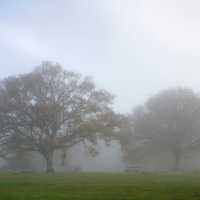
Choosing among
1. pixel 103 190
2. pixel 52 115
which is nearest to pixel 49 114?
pixel 52 115

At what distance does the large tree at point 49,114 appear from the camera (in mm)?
35750

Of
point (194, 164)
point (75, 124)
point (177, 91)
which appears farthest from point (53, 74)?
point (194, 164)

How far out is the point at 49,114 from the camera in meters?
35.6

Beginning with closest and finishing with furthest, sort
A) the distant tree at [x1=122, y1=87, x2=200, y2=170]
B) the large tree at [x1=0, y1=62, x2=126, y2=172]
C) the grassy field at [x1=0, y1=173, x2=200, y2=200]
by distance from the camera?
1. the grassy field at [x1=0, y1=173, x2=200, y2=200]
2. the large tree at [x1=0, y1=62, x2=126, y2=172]
3. the distant tree at [x1=122, y1=87, x2=200, y2=170]

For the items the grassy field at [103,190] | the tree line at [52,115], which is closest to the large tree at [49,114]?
the tree line at [52,115]

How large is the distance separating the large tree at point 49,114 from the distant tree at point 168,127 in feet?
46.0

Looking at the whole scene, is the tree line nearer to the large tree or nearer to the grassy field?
the large tree

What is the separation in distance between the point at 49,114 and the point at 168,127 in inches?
991

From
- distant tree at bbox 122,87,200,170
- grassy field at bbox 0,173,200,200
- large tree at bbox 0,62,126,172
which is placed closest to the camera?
grassy field at bbox 0,173,200,200

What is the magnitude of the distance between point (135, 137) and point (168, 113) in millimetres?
7569

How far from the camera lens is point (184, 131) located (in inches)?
1980

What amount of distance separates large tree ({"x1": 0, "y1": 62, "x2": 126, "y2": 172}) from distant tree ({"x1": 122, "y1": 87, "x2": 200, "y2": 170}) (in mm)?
14018

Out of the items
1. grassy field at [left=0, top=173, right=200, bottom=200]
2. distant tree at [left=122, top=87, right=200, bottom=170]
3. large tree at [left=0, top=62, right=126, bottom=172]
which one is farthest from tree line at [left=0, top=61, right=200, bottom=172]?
grassy field at [left=0, top=173, right=200, bottom=200]

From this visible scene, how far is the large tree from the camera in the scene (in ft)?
117
